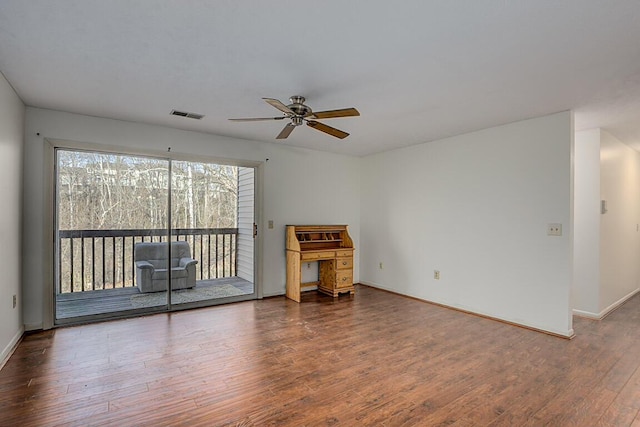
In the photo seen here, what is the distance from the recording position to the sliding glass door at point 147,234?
3898 mm

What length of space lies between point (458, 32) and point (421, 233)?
3418 mm

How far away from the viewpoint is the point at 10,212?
305cm

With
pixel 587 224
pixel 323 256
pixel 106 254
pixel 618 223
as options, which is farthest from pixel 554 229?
pixel 106 254

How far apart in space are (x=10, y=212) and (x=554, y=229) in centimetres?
551

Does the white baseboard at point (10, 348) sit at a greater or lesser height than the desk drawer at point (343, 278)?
lesser

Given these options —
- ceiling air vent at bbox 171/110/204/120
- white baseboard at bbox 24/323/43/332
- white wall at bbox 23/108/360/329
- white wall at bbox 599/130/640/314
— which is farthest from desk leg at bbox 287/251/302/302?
white wall at bbox 599/130/640/314

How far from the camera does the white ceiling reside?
1866 mm

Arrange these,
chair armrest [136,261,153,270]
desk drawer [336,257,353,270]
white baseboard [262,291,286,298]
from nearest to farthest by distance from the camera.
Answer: chair armrest [136,261,153,270], white baseboard [262,291,286,298], desk drawer [336,257,353,270]

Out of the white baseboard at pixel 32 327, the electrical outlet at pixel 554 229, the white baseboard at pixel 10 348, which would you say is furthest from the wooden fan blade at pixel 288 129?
the white baseboard at pixel 32 327

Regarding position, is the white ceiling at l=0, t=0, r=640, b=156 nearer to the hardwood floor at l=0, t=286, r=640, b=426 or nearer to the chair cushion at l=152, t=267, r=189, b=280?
the chair cushion at l=152, t=267, r=189, b=280

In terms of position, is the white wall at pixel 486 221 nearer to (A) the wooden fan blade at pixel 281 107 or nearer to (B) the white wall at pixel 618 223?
(B) the white wall at pixel 618 223

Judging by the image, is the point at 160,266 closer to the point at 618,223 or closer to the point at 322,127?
the point at 322,127

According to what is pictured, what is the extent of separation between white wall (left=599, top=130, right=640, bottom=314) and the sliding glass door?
490 centimetres

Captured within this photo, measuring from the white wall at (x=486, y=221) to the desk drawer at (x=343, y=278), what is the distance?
0.73 meters
